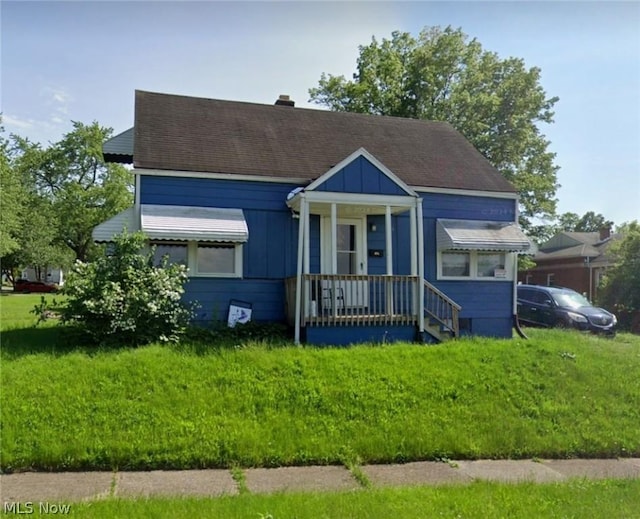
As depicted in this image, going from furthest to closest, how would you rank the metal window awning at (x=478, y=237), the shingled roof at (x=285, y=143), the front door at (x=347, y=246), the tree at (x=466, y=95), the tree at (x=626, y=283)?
the tree at (x=466, y=95) < the tree at (x=626, y=283) < the metal window awning at (x=478, y=237) < the front door at (x=347, y=246) < the shingled roof at (x=285, y=143)

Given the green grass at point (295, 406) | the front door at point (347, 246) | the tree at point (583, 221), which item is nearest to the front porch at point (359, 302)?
the front door at point (347, 246)

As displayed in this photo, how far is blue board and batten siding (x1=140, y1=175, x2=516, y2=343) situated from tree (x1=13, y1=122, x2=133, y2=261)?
1304 inches

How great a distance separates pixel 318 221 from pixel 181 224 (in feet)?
10.4

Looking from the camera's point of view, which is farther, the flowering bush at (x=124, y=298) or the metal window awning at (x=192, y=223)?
the metal window awning at (x=192, y=223)

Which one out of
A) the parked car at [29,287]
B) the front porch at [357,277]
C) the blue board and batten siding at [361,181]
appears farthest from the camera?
the parked car at [29,287]

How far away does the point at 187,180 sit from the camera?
1055 centimetres

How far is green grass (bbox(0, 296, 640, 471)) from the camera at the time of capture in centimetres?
529

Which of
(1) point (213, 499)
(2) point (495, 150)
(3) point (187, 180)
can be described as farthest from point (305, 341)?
(2) point (495, 150)

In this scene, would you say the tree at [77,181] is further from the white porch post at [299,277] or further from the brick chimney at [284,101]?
the white porch post at [299,277]

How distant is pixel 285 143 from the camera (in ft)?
40.7

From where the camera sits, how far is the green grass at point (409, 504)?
395 cm

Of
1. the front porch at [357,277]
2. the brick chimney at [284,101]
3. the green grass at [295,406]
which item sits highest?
the brick chimney at [284,101]

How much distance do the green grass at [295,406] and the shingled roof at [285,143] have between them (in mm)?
4598

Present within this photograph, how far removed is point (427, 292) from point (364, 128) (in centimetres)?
545
